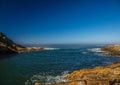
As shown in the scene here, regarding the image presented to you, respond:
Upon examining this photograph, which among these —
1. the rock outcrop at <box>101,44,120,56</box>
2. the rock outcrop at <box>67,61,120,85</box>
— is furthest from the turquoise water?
the rock outcrop at <box>101,44,120,56</box>

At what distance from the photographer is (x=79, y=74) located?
35.9 metres

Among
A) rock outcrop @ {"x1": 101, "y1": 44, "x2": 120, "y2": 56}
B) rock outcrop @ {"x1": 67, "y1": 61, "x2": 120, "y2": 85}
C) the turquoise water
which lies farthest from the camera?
rock outcrop @ {"x1": 101, "y1": 44, "x2": 120, "y2": 56}

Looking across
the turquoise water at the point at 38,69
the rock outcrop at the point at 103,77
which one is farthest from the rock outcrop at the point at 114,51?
the rock outcrop at the point at 103,77

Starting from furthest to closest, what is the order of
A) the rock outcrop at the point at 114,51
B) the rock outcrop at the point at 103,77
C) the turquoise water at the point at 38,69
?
the rock outcrop at the point at 114,51
the turquoise water at the point at 38,69
the rock outcrop at the point at 103,77

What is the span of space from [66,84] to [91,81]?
12.7ft

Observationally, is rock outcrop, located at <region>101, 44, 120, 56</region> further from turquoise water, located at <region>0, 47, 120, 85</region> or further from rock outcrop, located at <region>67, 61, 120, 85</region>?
rock outcrop, located at <region>67, 61, 120, 85</region>

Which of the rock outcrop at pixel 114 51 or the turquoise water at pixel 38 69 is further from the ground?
the rock outcrop at pixel 114 51

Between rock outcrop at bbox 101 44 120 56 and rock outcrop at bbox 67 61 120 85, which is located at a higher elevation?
rock outcrop at bbox 101 44 120 56

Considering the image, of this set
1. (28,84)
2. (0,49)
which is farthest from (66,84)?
(0,49)

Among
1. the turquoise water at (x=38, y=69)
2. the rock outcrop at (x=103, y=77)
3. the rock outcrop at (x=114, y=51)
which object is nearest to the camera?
the rock outcrop at (x=103, y=77)

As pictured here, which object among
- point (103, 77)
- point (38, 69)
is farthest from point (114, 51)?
point (103, 77)

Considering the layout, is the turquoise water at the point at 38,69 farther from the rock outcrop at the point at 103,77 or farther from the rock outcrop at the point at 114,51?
the rock outcrop at the point at 114,51

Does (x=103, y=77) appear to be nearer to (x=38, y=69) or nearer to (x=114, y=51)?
(x=38, y=69)

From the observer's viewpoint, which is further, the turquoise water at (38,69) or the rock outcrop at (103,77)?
the turquoise water at (38,69)
